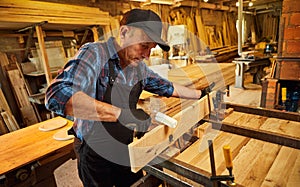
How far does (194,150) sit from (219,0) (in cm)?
736

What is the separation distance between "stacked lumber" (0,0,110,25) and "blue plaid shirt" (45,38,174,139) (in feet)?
7.12

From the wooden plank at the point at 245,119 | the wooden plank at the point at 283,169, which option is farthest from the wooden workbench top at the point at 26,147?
the wooden plank at the point at 283,169

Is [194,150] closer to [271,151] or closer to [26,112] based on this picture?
[271,151]

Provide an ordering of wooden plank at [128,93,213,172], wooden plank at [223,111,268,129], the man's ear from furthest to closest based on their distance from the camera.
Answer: wooden plank at [223,111,268,129], the man's ear, wooden plank at [128,93,213,172]

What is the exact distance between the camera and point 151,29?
1042 millimetres

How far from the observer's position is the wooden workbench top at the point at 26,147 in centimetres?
139

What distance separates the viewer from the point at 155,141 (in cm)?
89

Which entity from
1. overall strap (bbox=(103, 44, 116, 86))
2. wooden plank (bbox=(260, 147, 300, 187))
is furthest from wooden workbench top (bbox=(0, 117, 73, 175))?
wooden plank (bbox=(260, 147, 300, 187))

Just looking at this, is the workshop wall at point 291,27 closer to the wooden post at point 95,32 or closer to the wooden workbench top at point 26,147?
the wooden workbench top at point 26,147

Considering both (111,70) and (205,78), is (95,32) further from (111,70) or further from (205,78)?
(111,70)

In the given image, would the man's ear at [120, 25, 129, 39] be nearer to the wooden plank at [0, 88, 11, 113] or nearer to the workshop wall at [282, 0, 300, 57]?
the workshop wall at [282, 0, 300, 57]

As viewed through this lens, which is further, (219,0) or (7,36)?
(219,0)

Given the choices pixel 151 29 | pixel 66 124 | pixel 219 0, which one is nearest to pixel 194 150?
pixel 151 29

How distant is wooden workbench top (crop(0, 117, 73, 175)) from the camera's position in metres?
1.39
